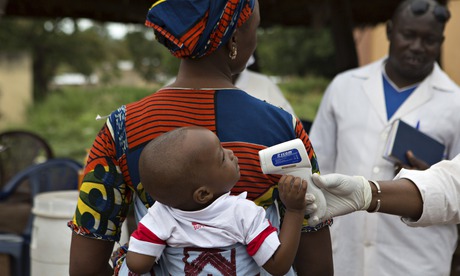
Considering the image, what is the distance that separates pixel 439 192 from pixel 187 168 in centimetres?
85

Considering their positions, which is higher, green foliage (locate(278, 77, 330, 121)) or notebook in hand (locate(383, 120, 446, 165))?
notebook in hand (locate(383, 120, 446, 165))

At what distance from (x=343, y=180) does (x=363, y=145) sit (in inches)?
53.1

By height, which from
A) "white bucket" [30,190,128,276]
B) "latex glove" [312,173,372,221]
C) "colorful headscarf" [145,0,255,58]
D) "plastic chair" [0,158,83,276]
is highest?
"colorful headscarf" [145,0,255,58]

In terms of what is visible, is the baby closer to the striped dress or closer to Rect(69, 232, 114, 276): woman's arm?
the striped dress

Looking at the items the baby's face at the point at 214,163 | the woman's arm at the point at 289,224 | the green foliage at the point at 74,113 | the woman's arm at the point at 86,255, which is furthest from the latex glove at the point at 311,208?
the green foliage at the point at 74,113

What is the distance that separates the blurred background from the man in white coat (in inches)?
74.2

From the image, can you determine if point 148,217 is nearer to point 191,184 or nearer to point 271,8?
point 191,184

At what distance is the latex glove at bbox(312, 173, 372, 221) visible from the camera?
68.2 inches

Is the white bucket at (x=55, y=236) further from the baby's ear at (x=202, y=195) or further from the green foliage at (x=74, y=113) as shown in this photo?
the green foliage at (x=74, y=113)

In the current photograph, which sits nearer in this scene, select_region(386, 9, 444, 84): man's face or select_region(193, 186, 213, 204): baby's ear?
select_region(193, 186, 213, 204): baby's ear

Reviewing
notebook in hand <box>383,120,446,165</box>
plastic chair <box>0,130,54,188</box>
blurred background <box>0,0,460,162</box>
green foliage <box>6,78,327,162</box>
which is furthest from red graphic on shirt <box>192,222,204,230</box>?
green foliage <box>6,78,327,162</box>

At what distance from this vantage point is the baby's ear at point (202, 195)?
4.72 feet

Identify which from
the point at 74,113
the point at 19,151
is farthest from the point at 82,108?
the point at 19,151

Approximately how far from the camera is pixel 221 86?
1.62 metres
